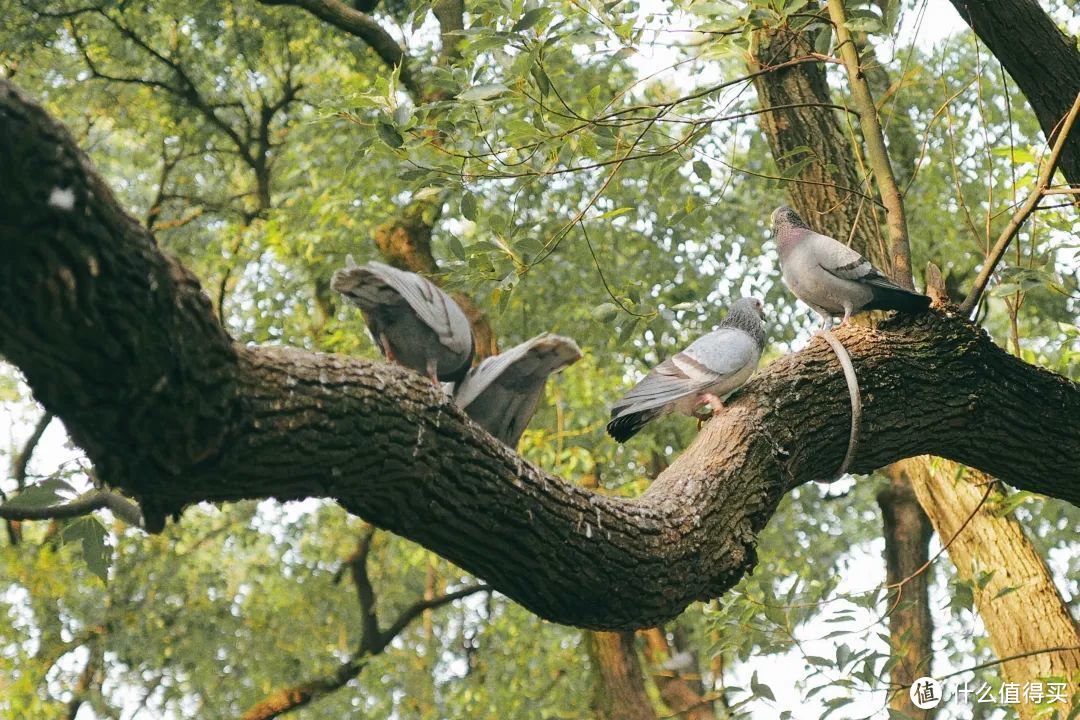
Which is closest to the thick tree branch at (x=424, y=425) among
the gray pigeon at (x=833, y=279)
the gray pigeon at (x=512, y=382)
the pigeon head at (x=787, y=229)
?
the gray pigeon at (x=833, y=279)

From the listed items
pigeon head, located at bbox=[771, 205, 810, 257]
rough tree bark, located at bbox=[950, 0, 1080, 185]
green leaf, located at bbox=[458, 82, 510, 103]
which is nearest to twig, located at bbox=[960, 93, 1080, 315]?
rough tree bark, located at bbox=[950, 0, 1080, 185]

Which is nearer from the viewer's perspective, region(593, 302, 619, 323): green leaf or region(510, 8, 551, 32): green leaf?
region(510, 8, 551, 32): green leaf

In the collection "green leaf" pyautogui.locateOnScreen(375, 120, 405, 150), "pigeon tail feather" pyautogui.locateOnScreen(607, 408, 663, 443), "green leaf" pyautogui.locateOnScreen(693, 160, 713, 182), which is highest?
"green leaf" pyautogui.locateOnScreen(693, 160, 713, 182)

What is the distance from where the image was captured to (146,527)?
2400 mm

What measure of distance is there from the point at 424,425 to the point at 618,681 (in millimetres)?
7051

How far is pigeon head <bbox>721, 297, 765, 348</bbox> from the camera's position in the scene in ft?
14.4

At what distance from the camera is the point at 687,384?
385 cm

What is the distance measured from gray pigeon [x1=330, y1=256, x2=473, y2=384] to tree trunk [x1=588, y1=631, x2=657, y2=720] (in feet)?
19.4

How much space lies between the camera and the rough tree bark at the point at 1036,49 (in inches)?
165

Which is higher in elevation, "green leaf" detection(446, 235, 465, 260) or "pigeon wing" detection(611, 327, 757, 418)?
"green leaf" detection(446, 235, 465, 260)

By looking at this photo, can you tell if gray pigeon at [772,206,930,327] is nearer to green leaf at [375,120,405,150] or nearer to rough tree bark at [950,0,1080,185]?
rough tree bark at [950,0,1080,185]

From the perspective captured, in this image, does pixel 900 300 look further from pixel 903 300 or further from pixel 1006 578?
pixel 1006 578

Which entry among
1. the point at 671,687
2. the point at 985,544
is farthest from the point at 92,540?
the point at 671,687

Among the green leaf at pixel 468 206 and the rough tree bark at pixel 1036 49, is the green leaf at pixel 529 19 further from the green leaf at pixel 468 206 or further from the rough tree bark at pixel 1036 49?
the rough tree bark at pixel 1036 49
